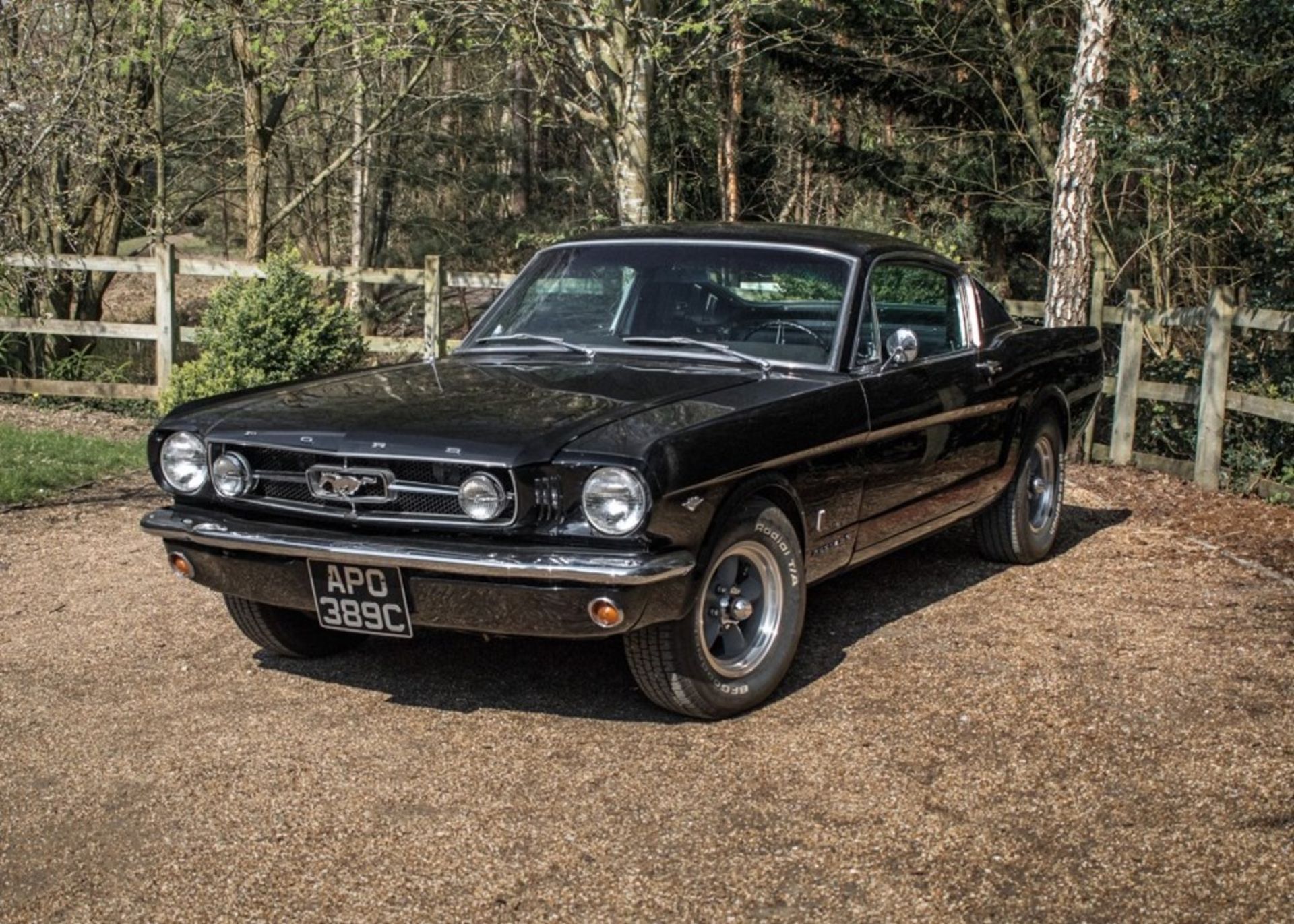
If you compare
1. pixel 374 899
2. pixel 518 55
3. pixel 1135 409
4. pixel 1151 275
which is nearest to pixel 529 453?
pixel 374 899

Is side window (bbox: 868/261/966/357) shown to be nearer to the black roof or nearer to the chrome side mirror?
the black roof

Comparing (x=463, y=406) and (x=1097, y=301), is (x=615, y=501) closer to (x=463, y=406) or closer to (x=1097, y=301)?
(x=463, y=406)

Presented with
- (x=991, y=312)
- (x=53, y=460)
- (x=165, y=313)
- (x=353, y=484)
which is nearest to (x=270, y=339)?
(x=53, y=460)

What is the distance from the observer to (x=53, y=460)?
35.1 ft

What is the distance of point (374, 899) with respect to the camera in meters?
3.80

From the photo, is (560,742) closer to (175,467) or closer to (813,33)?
(175,467)

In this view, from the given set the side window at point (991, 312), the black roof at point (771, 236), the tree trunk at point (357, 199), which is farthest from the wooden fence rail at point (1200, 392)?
the tree trunk at point (357, 199)

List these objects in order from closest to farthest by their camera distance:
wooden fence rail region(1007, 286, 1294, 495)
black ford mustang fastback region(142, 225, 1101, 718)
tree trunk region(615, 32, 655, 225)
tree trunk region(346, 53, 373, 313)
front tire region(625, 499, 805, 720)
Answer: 1. black ford mustang fastback region(142, 225, 1101, 718)
2. front tire region(625, 499, 805, 720)
3. wooden fence rail region(1007, 286, 1294, 495)
4. tree trunk region(615, 32, 655, 225)
5. tree trunk region(346, 53, 373, 313)

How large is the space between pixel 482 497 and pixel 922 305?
2904mm

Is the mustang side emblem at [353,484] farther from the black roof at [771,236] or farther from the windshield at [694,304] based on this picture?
the black roof at [771,236]

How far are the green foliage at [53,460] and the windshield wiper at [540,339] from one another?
437 cm

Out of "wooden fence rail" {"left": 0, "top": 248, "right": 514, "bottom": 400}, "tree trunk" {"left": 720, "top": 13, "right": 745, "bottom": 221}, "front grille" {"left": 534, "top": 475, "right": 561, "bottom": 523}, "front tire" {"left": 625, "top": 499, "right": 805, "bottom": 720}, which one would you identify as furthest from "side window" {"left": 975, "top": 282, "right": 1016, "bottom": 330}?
"tree trunk" {"left": 720, "top": 13, "right": 745, "bottom": 221}

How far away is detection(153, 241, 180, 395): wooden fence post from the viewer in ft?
45.3

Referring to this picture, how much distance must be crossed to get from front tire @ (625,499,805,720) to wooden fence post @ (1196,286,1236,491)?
6.03 meters
